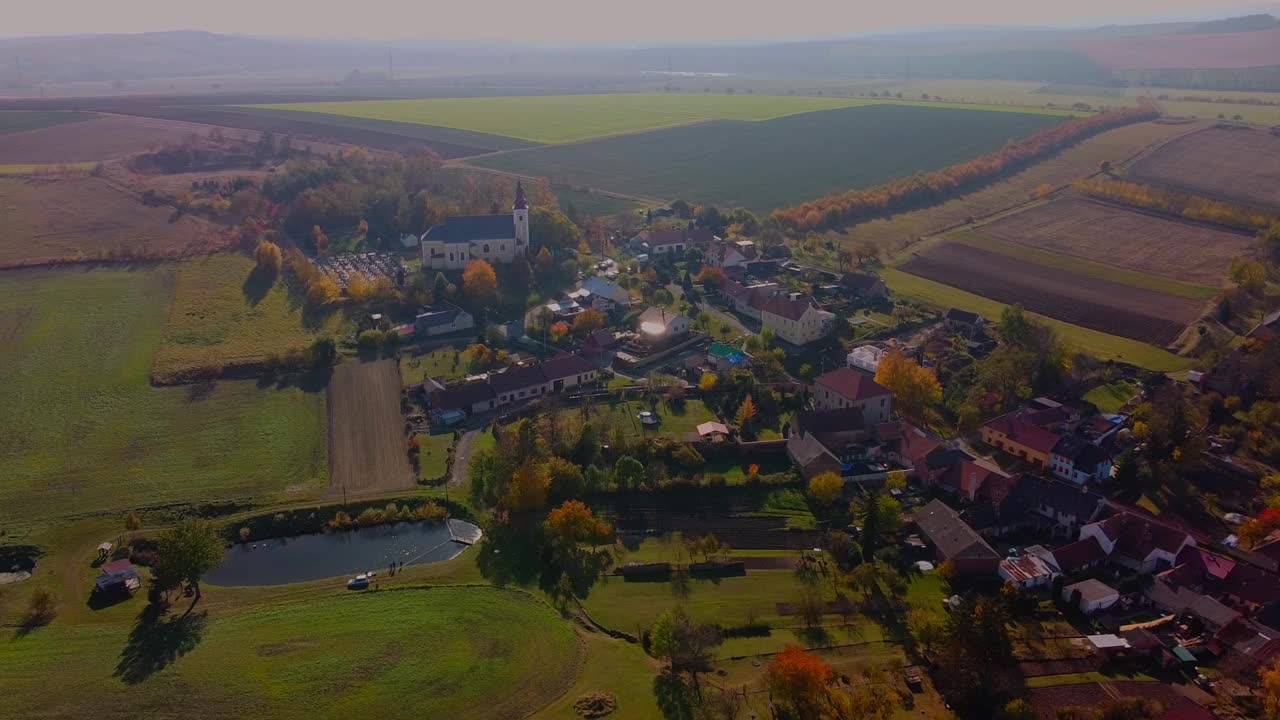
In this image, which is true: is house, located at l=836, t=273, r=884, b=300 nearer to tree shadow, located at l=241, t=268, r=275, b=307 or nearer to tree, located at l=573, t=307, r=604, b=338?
tree, located at l=573, t=307, r=604, b=338

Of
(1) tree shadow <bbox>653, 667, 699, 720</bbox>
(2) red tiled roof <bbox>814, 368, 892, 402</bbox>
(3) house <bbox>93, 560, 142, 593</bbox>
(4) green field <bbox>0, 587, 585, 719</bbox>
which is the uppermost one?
(2) red tiled roof <bbox>814, 368, 892, 402</bbox>

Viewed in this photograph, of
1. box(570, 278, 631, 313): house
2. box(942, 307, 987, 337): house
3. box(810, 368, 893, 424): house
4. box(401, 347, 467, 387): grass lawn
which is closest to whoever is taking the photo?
box(810, 368, 893, 424): house

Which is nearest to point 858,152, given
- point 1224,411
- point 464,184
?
point 464,184

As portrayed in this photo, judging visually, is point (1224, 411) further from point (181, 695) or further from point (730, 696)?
point (181, 695)

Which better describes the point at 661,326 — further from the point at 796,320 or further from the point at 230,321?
the point at 230,321

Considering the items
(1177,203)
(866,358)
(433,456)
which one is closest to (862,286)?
(866,358)

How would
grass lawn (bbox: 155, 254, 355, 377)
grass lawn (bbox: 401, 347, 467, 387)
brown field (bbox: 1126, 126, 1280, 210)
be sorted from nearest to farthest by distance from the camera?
grass lawn (bbox: 401, 347, 467, 387)
grass lawn (bbox: 155, 254, 355, 377)
brown field (bbox: 1126, 126, 1280, 210)

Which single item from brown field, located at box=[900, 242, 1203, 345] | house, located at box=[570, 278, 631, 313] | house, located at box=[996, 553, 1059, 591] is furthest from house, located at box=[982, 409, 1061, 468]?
house, located at box=[570, 278, 631, 313]
